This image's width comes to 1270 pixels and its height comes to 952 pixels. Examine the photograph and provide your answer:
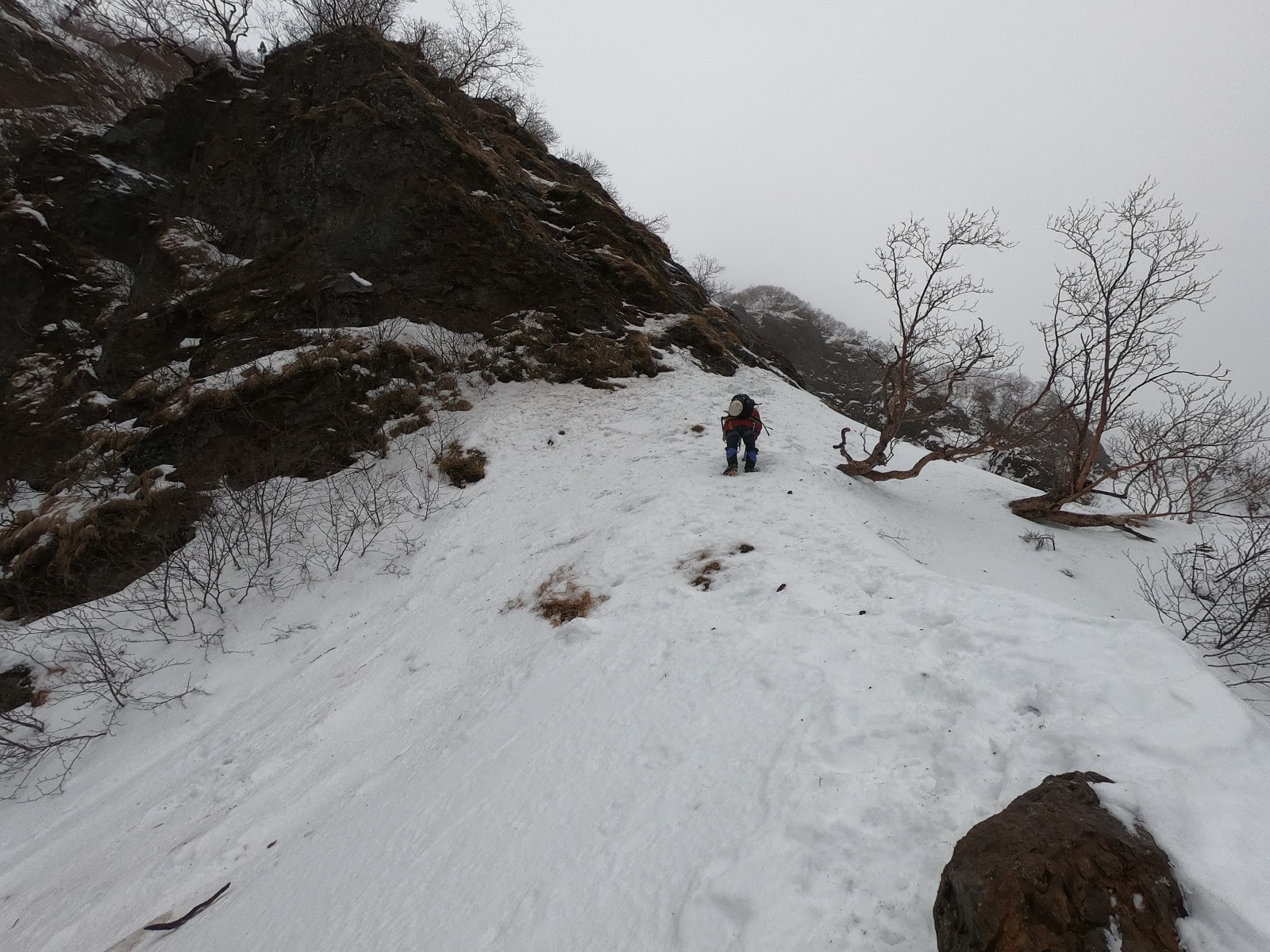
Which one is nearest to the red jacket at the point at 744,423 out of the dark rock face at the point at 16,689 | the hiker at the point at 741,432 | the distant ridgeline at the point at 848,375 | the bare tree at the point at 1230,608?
the hiker at the point at 741,432

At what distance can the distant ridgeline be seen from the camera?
16406 millimetres

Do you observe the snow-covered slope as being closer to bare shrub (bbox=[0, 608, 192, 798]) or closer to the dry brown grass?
bare shrub (bbox=[0, 608, 192, 798])

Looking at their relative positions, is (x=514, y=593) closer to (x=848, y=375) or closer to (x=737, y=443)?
(x=737, y=443)

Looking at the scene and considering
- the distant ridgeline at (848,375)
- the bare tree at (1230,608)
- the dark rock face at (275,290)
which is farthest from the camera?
the distant ridgeline at (848,375)

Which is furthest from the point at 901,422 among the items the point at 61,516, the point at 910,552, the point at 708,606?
the point at 61,516

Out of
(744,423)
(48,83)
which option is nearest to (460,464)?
(744,423)

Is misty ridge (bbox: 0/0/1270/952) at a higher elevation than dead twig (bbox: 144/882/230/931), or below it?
higher

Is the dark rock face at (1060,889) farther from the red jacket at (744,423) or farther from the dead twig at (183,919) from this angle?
the red jacket at (744,423)

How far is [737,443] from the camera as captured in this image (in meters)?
7.42

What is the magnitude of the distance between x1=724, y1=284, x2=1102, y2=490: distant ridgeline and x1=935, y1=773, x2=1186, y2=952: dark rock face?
15338 millimetres

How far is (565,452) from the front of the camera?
9336 mm

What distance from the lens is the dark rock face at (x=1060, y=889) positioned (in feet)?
5.00

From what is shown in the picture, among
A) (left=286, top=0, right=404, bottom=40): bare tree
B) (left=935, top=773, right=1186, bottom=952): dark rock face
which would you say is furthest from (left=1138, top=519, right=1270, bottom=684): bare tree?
(left=286, top=0, right=404, bottom=40): bare tree

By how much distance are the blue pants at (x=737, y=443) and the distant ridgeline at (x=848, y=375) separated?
→ 11.4 metres
